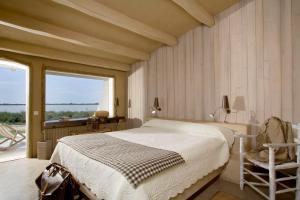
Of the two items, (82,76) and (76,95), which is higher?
(82,76)

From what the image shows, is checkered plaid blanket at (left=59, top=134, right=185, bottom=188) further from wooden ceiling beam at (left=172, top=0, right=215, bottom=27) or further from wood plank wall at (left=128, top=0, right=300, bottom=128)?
wooden ceiling beam at (left=172, top=0, right=215, bottom=27)

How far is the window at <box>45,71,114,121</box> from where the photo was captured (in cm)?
417

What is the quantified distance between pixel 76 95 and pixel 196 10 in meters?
3.76

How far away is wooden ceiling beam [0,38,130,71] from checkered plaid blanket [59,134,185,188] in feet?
7.22

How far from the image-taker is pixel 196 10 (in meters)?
2.77

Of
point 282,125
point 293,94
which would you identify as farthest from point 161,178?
point 293,94

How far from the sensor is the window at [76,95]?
4.17 meters

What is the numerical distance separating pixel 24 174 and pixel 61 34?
236 cm

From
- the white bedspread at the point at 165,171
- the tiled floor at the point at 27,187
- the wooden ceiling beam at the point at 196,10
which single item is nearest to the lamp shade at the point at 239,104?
the white bedspread at the point at 165,171

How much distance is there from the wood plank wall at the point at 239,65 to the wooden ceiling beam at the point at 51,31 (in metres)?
1.27

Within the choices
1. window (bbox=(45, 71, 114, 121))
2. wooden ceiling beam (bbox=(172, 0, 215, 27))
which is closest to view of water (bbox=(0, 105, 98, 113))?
window (bbox=(45, 71, 114, 121))

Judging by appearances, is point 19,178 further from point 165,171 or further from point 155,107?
point 155,107

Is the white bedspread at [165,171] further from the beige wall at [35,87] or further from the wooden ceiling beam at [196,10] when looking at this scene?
the wooden ceiling beam at [196,10]

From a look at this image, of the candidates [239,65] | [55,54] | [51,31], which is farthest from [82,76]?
[239,65]
